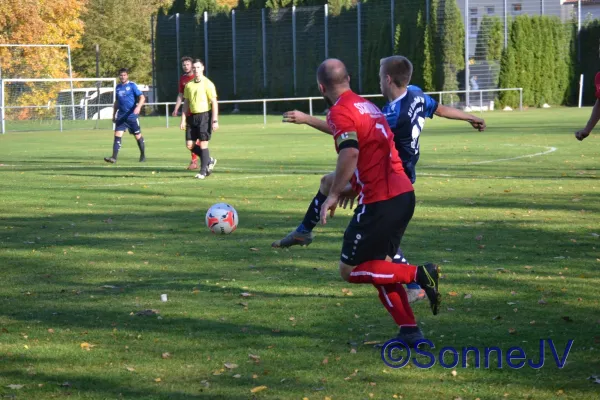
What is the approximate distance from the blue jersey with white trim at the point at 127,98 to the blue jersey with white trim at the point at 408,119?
15.2 meters

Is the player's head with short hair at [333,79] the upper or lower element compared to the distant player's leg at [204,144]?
upper

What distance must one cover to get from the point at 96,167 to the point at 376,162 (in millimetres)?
15242

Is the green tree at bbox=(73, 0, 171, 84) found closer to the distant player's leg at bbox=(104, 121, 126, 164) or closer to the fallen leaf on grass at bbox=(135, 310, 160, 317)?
the distant player's leg at bbox=(104, 121, 126, 164)

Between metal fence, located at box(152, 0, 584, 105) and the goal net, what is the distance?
12.1 metres

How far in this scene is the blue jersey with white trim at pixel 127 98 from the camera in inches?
867

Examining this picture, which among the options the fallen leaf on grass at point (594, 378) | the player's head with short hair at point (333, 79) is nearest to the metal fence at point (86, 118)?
the player's head with short hair at point (333, 79)

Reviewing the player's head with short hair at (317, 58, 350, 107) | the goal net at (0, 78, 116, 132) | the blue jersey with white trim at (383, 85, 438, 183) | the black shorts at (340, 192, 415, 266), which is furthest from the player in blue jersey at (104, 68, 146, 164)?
the goal net at (0, 78, 116, 132)

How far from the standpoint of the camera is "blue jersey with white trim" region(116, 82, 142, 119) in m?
22.0

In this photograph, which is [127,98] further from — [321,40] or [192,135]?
[321,40]

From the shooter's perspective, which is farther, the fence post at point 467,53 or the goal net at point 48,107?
the fence post at point 467,53

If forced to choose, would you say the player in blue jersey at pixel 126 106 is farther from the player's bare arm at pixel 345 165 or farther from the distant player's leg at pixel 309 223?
the player's bare arm at pixel 345 165

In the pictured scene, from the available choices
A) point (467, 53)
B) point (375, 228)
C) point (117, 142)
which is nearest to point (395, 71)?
point (375, 228)

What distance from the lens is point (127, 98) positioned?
22109 mm

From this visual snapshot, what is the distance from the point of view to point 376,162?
5.96 meters
